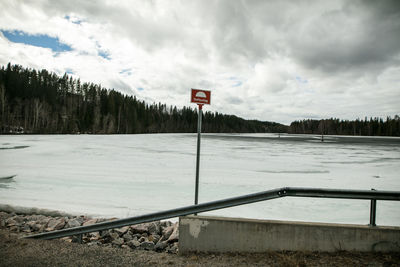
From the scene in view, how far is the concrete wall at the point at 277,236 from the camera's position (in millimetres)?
3004

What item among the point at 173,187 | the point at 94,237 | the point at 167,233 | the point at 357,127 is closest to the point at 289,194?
the point at 167,233

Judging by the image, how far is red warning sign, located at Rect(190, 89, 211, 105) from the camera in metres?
4.26

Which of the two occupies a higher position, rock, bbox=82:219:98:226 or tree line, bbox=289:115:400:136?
tree line, bbox=289:115:400:136

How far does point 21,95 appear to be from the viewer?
66.1m

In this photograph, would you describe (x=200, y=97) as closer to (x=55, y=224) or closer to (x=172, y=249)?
(x=172, y=249)

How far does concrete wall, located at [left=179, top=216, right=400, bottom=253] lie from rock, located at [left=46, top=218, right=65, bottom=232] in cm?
365

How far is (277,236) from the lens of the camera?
10.2 feet

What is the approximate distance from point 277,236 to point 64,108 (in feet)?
285

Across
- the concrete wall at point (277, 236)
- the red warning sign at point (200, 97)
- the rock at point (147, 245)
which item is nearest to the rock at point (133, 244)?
the rock at point (147, 245)

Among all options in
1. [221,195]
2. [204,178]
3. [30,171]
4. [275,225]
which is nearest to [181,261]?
[275,225]

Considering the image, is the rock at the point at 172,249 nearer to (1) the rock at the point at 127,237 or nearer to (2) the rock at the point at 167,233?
(2) the rock at the point at 167,233

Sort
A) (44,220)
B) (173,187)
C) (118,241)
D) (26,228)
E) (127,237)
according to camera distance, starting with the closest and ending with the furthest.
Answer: (118,241) < (127,237) < (26,228) < (44,220) < (173,187)

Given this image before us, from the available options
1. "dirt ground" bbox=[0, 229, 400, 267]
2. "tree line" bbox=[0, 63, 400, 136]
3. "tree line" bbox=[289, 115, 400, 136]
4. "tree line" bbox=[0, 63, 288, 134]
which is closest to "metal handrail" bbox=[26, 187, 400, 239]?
"dirt ground" bbox=[0, 229, 400, 267]

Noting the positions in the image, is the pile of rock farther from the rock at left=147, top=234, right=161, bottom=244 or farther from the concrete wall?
the concrete wall
